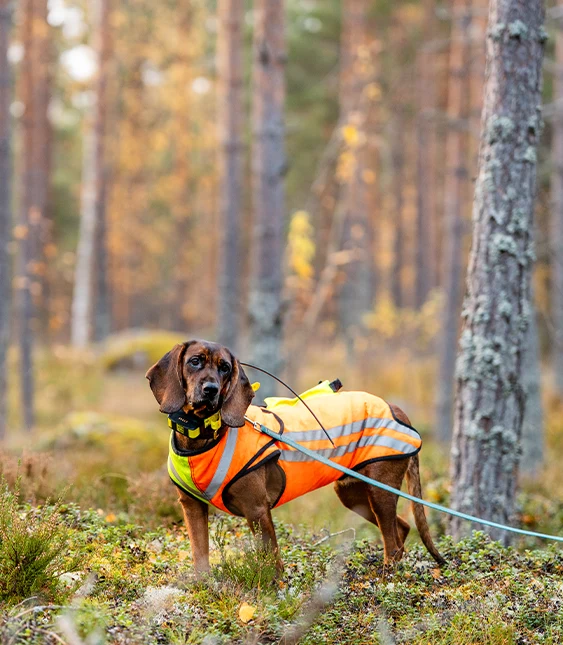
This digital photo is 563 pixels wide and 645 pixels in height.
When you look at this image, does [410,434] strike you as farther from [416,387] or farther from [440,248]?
[440,248]

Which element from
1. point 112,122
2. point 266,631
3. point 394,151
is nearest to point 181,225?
point 112,122

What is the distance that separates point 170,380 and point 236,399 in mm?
380

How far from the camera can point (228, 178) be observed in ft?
40.7

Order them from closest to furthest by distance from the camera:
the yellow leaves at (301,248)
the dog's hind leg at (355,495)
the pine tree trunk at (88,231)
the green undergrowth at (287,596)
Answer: the green undergrowth at (287,596) < the dog's hind leg at (355,495) < the yellow leaves at (301,248) < the pine tree trunk at (88,231)

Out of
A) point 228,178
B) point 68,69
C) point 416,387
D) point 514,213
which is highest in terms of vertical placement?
point 68,69

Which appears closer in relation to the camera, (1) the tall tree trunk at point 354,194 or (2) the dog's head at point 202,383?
(2) the dog's head at point 202,383

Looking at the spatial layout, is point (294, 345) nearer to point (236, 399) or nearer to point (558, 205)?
point (558, 205)

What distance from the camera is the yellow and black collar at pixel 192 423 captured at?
409 cm

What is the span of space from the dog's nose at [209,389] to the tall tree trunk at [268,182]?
5.91 metres

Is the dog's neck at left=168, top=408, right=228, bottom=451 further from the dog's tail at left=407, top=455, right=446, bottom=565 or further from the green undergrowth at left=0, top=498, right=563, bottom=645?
the dog's tail at left=407, top=455, right=446, bottom=565

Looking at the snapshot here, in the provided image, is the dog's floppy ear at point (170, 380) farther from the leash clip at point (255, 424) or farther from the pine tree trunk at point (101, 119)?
the pine tree trunk at point (101, 119)

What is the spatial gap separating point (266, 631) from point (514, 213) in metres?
3.68

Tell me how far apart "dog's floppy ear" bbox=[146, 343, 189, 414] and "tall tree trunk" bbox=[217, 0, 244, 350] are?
8143 mm

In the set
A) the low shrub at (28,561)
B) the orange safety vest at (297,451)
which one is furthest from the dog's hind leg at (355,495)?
the low shrub at (28,561)
